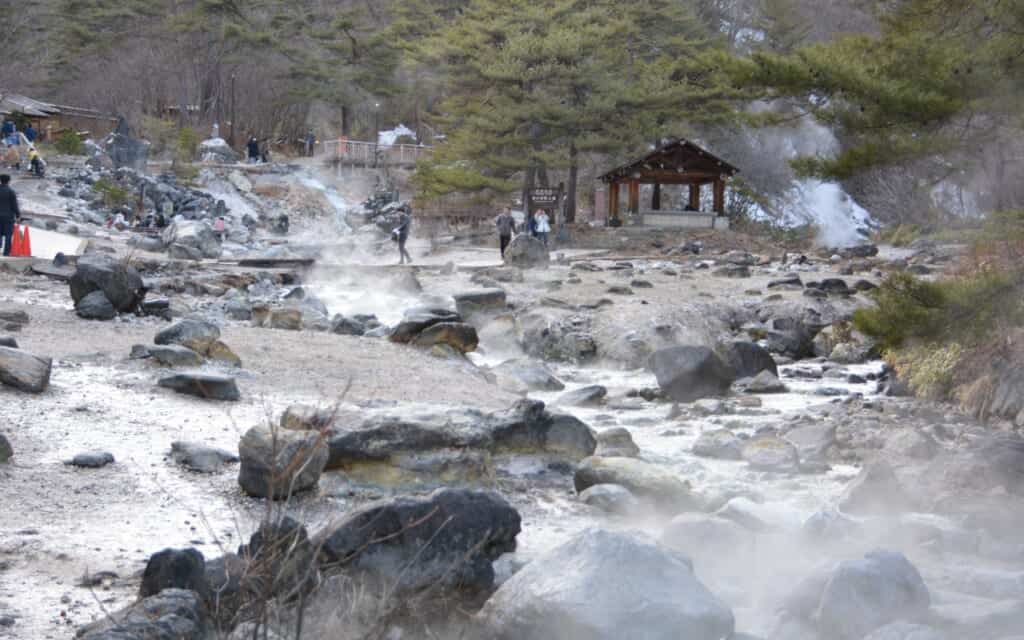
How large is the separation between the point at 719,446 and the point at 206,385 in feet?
14.6

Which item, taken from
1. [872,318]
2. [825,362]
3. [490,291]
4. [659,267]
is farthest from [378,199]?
[872,318]

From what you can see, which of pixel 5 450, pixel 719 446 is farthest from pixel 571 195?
pixel 5 450

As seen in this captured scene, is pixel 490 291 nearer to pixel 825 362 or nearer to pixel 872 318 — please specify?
pixel 825 362

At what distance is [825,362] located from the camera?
16094 mm

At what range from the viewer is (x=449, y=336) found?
14734 millimetres

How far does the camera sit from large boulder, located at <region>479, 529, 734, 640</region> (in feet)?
15.9

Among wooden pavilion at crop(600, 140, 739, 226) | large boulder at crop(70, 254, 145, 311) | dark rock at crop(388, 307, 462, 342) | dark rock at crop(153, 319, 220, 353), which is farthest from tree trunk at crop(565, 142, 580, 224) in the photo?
dark rock at crop(153, 319, 220, 353)

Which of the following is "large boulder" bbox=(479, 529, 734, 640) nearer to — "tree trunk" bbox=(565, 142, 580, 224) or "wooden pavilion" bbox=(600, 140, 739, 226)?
"wooden pavilion" bbox=(600, 140, 739, 226)

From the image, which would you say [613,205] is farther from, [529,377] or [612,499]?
[612,499]

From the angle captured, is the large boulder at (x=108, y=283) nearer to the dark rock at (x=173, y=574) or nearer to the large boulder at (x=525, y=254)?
the dark rock at (x=173, y=574)

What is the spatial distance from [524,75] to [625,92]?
10.6 ft

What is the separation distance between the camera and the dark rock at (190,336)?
11.5 meters

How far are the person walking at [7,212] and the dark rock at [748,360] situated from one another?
39.8 ft

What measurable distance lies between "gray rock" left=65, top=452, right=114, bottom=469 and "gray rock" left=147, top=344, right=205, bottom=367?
130 inches
